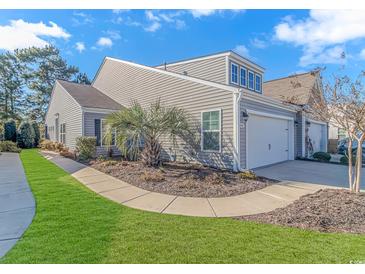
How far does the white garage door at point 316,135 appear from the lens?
15.5 metres

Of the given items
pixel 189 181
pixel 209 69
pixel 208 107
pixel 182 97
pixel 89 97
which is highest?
pixel 209 69

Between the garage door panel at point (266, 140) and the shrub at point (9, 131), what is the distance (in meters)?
22.0

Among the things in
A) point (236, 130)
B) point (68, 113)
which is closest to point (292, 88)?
point (236, 130)

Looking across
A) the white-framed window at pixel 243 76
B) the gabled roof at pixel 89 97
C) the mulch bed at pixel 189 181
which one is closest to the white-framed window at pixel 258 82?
the white-framed window at pixel 243 76

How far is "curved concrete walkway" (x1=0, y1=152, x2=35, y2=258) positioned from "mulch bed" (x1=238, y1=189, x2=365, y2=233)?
3.93m

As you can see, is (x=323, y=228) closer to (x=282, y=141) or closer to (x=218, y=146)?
(x=218, y=146)

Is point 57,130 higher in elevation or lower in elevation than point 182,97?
lower

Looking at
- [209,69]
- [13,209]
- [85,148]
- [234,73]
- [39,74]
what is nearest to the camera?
[13,209]

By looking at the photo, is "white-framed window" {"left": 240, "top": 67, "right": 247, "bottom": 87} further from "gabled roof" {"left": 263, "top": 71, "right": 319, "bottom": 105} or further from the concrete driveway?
the concrete driveway

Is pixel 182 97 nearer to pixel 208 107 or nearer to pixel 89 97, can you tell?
pixel 208 107

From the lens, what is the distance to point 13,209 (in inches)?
190

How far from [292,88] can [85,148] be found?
47.8 ft

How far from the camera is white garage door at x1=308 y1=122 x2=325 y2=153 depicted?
15.5 meters
